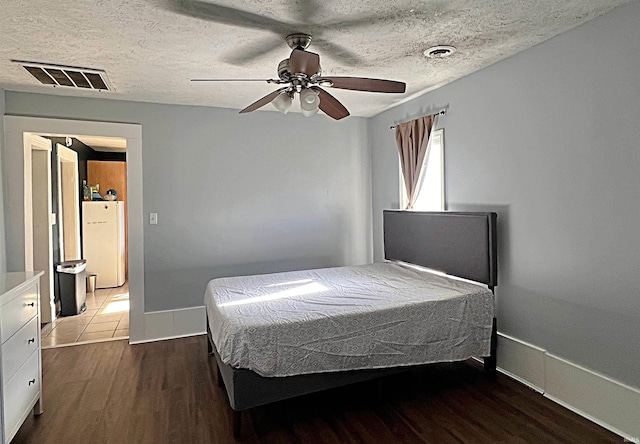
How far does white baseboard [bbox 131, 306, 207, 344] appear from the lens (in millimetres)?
4102

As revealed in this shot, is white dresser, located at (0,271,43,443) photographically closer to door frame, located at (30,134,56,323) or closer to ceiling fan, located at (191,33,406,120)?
ceiling fan, located at (191,33,406,120)

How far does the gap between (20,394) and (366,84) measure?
109 inches

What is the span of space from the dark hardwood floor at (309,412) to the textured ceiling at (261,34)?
242 cm

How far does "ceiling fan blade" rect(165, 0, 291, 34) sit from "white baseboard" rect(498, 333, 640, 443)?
2.77 metres

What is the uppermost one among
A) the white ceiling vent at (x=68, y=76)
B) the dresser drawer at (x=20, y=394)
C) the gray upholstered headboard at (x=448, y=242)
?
the white ceiling vent at (x=68, y=76)

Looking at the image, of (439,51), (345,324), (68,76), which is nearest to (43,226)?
(68,76)

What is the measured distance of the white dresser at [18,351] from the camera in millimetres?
2102

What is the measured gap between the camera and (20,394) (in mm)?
2305

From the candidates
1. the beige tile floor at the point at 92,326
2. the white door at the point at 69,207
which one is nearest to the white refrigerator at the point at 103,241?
the white door at the point at 69,207

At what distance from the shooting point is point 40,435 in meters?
2.40

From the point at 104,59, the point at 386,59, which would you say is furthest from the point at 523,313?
the point at 104,59

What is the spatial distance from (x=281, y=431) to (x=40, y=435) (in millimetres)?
1441

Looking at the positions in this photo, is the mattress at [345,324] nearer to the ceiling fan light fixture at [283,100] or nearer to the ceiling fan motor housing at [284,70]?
the ceiling fan light fixture at [283,100]

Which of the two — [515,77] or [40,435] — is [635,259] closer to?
[515,77]
